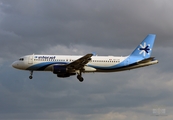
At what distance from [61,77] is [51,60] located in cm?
564

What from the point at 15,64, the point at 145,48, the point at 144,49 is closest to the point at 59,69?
the point at 15,64

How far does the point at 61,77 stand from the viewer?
12875 cm

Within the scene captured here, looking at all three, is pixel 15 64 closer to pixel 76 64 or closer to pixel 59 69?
pixel 59 69

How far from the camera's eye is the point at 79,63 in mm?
123625

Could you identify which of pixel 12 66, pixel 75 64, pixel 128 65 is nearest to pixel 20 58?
pixel 12 66

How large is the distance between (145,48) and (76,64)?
19094mm

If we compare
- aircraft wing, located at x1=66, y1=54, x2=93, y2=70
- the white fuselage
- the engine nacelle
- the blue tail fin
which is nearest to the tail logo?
the blue tail fin

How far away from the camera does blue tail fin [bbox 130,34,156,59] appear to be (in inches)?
5167

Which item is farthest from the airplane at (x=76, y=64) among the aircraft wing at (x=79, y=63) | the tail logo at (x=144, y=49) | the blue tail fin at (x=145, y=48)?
the tail logo at (x=144, y=49)

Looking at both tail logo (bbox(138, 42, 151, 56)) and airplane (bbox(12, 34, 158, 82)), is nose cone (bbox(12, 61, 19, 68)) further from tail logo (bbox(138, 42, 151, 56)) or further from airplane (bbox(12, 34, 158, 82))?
tail logo (bbox(138, 42, 151, 56))

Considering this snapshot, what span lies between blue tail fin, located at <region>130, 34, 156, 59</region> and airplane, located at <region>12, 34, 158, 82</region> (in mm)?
2945

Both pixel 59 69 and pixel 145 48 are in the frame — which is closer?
pixel 59 69

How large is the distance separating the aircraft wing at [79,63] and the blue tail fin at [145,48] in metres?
13.0

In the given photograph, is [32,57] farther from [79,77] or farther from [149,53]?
[149,53]
